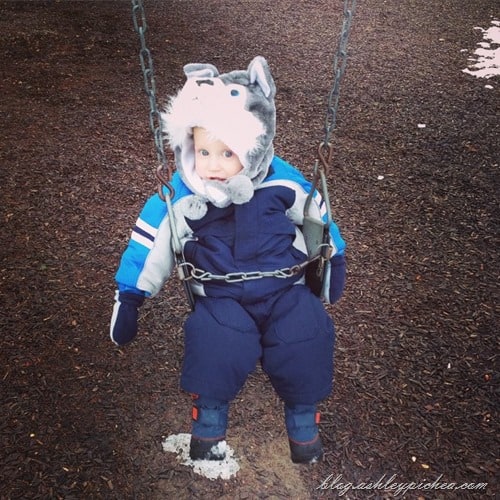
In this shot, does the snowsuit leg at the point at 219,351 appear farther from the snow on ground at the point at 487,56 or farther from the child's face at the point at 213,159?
the snow on ground at the point at 487,56

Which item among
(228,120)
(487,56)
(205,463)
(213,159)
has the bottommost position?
(205,463)

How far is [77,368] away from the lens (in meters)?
2.37

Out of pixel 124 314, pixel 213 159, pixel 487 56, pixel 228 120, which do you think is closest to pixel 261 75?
pixel 228 120

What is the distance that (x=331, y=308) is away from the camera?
2.70m

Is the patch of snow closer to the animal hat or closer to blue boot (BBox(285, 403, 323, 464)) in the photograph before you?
blue boot (BBox(285, 403, 323, 464))

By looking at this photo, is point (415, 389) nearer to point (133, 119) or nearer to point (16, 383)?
point (16, 383)

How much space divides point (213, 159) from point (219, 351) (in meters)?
0.54

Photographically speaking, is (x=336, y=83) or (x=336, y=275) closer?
(x=336, y=83)

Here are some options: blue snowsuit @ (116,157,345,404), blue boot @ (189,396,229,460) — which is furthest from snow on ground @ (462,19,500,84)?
blue boot @ (189,396,229,460)

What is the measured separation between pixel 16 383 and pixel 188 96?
143 centimetres

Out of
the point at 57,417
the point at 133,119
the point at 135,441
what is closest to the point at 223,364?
the point at 135,441

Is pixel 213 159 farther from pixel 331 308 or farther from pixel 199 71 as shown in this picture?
pixel 331 308

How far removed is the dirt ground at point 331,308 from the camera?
206cm

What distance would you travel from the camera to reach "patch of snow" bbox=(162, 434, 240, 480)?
6.65ft
